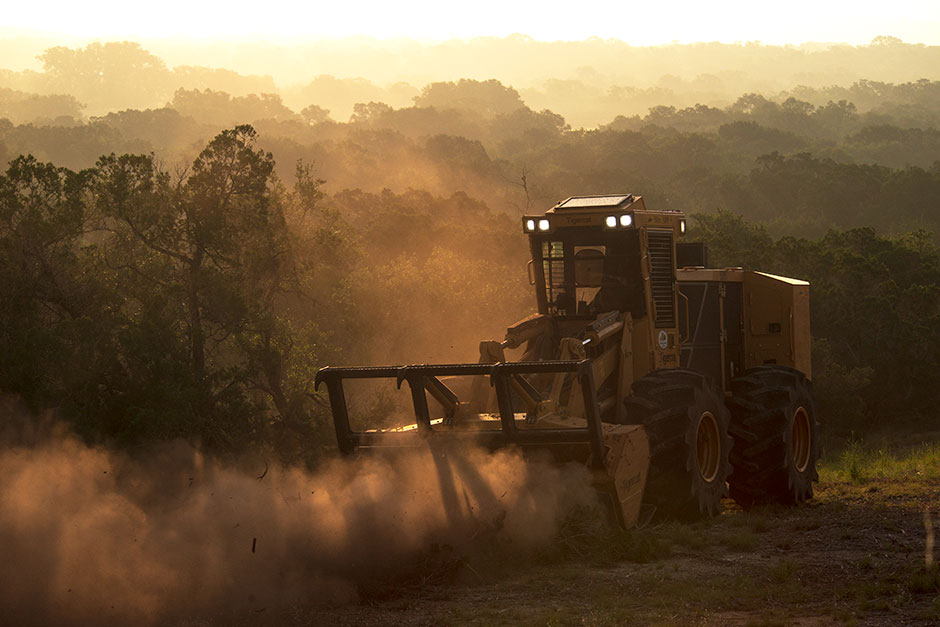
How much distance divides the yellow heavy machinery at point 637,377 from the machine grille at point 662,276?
2cm

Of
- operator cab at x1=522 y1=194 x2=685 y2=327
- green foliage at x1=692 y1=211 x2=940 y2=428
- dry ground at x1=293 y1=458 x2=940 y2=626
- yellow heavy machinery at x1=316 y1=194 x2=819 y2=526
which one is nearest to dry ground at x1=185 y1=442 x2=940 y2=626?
dry ground at x1=293 y1=458 x2=940 y2=626

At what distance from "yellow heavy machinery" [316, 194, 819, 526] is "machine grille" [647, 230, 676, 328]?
0.02 meters

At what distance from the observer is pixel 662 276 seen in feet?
45.9

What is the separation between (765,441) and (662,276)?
234cm

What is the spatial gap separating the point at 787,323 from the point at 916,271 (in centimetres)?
2098

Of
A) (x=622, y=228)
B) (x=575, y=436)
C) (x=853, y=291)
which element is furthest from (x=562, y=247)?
(x=853, y=291)

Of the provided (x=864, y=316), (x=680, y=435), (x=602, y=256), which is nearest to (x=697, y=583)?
(x=680, y=435)

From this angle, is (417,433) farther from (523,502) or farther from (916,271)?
(916,271)

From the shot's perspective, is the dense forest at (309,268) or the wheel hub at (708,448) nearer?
the wheel hub at (708,448)

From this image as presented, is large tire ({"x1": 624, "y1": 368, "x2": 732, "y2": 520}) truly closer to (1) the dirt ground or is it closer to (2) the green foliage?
(1) the dirt ground

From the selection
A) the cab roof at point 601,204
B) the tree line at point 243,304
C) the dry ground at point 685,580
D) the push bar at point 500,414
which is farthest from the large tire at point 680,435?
the tree line at point 243,304

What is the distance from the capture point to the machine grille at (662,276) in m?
13.9

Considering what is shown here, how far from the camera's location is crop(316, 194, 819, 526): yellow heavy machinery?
11.7m

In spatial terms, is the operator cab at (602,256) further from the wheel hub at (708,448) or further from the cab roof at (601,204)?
the wheel hub at (708,448)
